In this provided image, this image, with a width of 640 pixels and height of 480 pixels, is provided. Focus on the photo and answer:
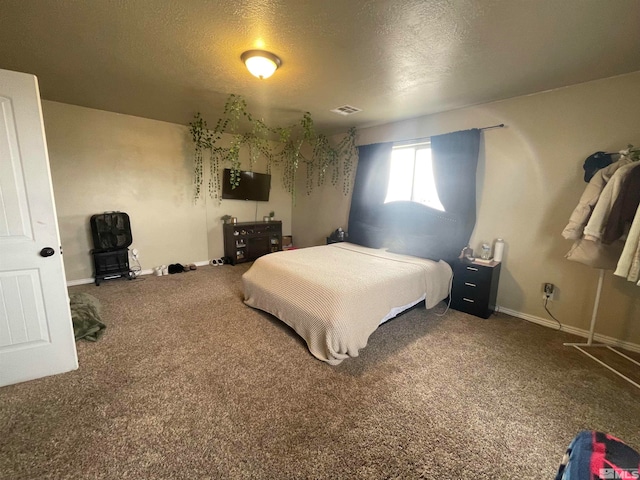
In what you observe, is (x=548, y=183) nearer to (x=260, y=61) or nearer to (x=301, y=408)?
(x=260, y=61)

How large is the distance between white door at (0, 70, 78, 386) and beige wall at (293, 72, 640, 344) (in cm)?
415

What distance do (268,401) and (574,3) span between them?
3.11 m

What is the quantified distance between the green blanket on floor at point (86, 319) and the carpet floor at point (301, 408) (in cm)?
10

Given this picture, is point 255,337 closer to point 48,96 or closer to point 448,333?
point 448,333

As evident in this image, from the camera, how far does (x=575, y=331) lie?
9.10 ft

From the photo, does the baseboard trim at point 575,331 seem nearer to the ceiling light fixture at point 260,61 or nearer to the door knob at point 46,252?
the ceiling light fixture at point 260,61

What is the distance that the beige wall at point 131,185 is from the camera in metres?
3.65

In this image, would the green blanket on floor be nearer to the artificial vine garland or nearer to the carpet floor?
the carpet floor

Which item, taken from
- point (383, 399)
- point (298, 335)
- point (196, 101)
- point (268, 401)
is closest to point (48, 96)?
point (196, 101)

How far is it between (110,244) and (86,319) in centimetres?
169

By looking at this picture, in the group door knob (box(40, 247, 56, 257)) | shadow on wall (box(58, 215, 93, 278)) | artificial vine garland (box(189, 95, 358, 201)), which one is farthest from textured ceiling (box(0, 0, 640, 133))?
shadow on wall (box(58, 215, 93, 278))

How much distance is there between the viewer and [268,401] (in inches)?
69.1

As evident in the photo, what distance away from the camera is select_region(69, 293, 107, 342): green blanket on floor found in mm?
2459

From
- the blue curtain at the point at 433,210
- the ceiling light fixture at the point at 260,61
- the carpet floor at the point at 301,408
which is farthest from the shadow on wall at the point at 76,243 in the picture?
the blue curtain at the point at 433,210
